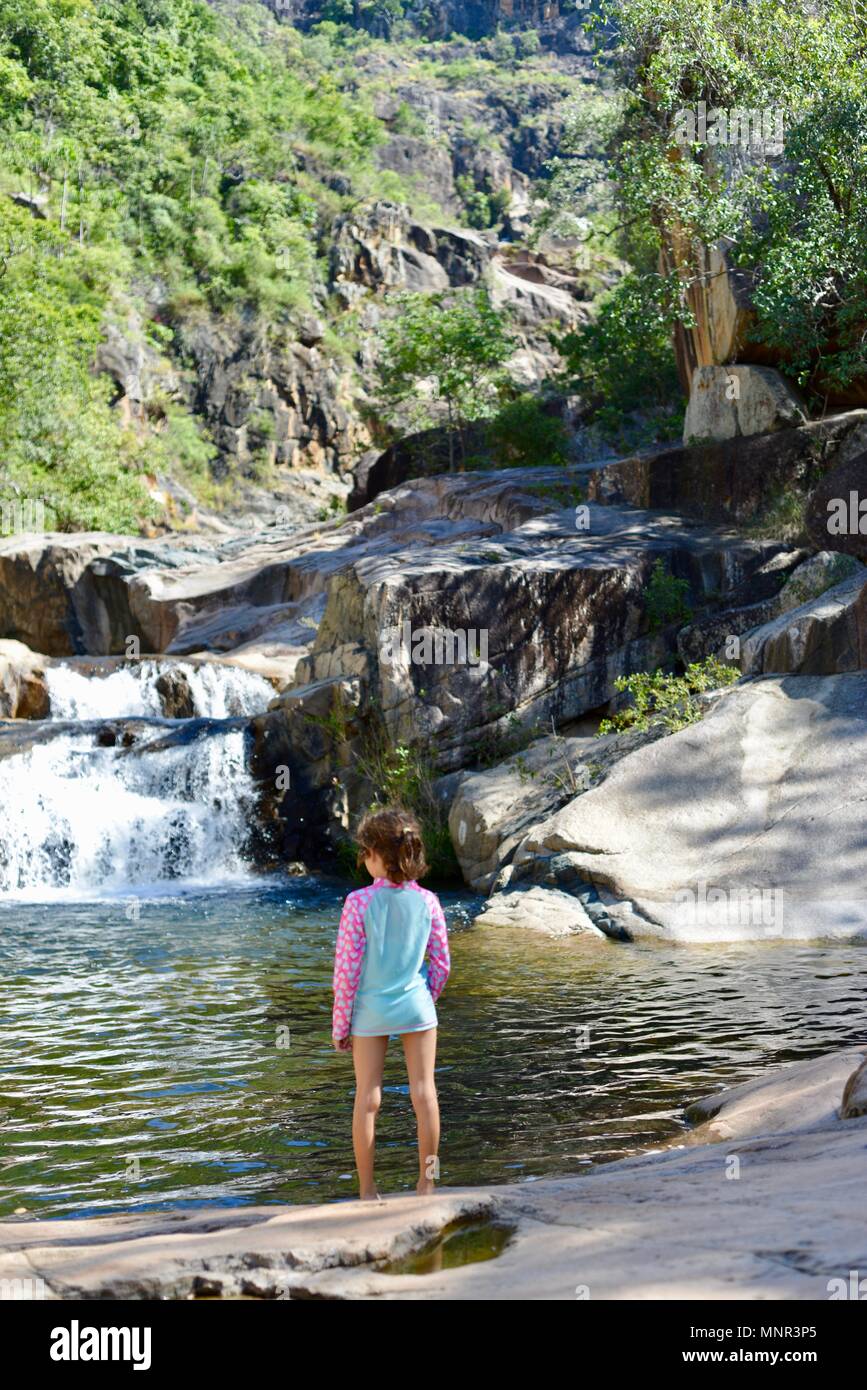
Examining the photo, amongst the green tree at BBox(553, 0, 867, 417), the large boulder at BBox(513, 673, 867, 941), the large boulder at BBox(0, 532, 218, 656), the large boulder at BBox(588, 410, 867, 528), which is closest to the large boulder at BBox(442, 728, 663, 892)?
the large boulder at BBox(513, 673, 867, 941)

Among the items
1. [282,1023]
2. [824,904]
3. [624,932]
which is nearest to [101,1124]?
[282,1023]

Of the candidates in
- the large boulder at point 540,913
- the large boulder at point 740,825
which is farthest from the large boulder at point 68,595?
the large boulder at point 540,913

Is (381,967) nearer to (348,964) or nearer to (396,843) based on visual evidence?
(348,964)

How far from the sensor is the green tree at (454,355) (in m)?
31.9

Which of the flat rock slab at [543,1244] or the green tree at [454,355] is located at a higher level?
the green tree at [454,355]

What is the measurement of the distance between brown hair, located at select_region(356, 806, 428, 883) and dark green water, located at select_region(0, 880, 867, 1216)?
4.66 feet

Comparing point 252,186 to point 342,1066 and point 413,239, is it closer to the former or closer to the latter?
point 413,239

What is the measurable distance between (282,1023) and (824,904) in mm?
4757

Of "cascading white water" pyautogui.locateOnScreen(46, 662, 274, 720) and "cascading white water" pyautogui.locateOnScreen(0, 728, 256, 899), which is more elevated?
"cascading white water" pyautogui.locateOnScreen(46, 662, 274, 720)

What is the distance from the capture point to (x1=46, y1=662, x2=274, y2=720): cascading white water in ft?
68.2

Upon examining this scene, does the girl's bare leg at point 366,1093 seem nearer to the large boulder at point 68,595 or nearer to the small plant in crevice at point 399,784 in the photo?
the small plant in crevice at point 399,784

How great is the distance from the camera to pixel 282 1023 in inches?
346

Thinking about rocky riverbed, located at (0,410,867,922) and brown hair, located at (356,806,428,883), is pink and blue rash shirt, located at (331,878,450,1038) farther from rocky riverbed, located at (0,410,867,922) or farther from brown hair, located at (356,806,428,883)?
rocky riverbed, located at (0,410,867,922)

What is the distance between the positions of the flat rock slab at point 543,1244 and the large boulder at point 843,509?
12.9 m
